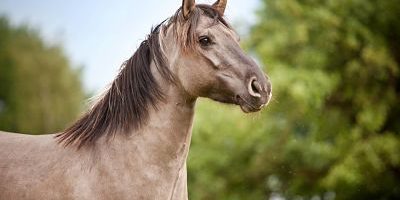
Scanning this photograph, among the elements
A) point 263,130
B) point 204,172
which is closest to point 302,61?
point 263,130

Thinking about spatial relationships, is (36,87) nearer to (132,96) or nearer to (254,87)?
(132,96)

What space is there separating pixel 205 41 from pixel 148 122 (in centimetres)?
81

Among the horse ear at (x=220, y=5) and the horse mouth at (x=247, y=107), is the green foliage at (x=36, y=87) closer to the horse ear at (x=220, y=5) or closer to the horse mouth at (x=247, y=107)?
the horse ear at (x=220, y=5)

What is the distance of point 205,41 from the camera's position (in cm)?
607

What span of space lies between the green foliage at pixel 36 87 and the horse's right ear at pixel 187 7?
1535 inches

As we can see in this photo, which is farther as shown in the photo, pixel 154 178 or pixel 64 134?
pixel 64 134

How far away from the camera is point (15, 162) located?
6160mm

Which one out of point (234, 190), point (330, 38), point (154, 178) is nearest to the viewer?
point (154, 178)

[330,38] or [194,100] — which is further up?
[194,100]

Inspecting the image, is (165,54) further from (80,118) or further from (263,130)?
(263,130)

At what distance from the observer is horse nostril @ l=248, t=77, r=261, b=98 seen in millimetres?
5793

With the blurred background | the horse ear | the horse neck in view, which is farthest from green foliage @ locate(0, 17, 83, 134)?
the horse neck

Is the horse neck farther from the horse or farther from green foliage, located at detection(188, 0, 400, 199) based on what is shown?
green foliage, located at detection(188, 0, 400, 199)

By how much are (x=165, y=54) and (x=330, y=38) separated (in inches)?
614
